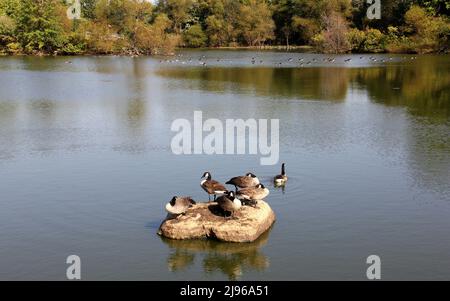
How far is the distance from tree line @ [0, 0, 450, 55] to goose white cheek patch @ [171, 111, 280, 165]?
6420cm

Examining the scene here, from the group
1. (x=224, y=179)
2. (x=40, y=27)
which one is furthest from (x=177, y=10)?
(x=224, y=179)

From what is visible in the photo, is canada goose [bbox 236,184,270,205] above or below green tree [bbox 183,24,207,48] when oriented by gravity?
below

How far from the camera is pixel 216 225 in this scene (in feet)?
48.9

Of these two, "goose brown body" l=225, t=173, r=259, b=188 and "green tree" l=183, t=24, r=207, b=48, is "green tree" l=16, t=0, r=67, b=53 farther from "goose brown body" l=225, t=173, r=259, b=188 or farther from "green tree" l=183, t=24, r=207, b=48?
"goose brown body" l=225, t=173, r=259, b=188

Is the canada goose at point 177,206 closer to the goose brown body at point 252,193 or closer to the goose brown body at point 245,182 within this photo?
the goose brown body at point 252,193

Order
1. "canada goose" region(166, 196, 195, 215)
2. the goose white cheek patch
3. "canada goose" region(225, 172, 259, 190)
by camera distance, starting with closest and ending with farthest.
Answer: "canada goose" region(166, 196, 195, 215) < "canada goose" region(225, 172, 259, 190) < the goose white cheek patch

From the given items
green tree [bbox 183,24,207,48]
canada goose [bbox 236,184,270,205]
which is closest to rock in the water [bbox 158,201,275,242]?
canada goose [bbox 236,184,270,205]

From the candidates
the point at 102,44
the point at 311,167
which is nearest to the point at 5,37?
the point at 102,44

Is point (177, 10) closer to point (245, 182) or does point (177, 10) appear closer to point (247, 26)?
point (247, 26)

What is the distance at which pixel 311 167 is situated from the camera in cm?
2166

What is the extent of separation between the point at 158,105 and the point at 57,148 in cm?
1268

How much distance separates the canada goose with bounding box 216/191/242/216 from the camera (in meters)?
14.9

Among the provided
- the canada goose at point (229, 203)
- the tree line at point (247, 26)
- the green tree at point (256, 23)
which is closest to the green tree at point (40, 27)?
the tree line at point (247, 26)

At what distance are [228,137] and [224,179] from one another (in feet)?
22.8
